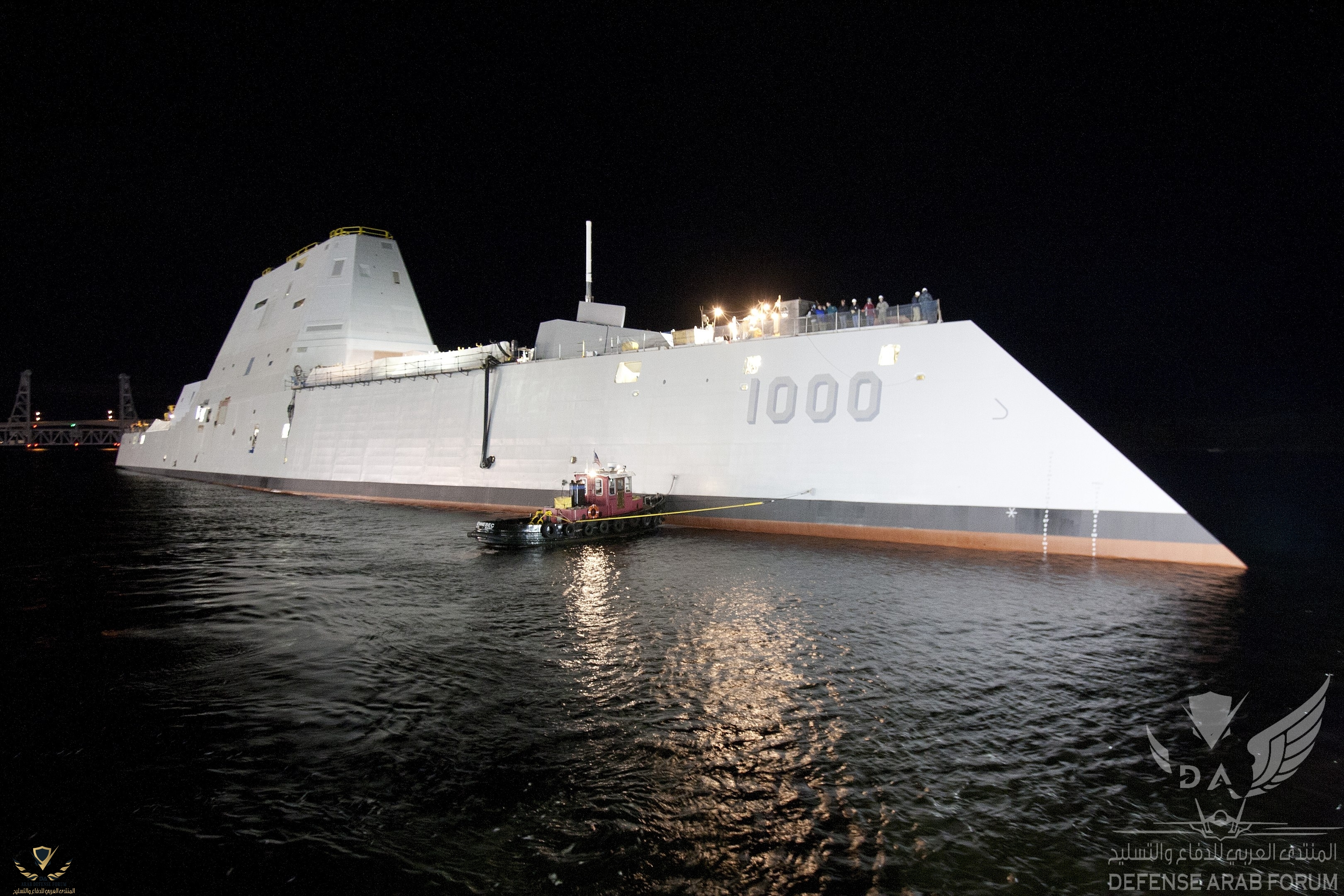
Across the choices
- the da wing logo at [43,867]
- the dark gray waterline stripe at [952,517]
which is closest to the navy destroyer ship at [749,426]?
the dark gray waterline stripe at [952,517]

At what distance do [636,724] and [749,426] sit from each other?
48.5 feet

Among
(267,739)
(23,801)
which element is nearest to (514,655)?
(267,739)

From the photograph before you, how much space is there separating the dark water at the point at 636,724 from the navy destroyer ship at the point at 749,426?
3123 mm

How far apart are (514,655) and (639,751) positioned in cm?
360

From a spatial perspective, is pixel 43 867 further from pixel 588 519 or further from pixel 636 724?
pixel 588 519

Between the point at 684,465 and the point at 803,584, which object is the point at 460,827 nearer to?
the point at 803,584

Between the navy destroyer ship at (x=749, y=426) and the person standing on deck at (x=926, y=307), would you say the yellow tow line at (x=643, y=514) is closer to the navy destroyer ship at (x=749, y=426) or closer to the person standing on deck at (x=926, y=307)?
the navy destroyer ship at (x=749, y=426)

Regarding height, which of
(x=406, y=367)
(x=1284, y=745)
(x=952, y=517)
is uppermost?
(x=406, y=367)

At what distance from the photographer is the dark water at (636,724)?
5004mm

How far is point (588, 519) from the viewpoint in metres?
20.3

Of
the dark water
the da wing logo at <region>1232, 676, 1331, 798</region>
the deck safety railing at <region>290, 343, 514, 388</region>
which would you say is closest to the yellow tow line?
the dark water

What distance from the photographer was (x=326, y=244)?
37969 millimetres

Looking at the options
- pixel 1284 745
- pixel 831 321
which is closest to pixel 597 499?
pixel 831 321

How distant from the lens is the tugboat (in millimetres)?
18953
